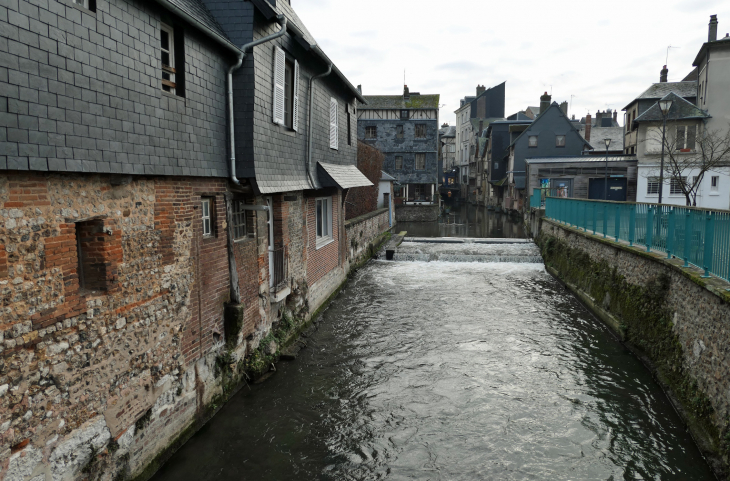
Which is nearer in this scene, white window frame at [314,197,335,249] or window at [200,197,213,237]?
window at [200,197,213,237]

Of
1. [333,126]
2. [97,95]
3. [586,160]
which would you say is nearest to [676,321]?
[97,95]

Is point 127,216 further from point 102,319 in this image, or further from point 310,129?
point 310,129

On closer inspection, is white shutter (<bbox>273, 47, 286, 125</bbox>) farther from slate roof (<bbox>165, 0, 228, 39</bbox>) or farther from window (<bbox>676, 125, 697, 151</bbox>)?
window (<bbox>676, 125, 697, 151</bbox>)

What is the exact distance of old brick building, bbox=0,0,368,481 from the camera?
4.32 m

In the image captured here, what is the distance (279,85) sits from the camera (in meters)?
9.55

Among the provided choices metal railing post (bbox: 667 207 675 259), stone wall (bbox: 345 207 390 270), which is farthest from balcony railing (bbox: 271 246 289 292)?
metal railing post (bbox: 667 207 675 259)

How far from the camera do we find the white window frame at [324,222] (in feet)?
47.2

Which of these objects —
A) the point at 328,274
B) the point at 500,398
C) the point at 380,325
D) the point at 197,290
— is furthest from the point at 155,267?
the point at 328,274

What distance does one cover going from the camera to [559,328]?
12289mm

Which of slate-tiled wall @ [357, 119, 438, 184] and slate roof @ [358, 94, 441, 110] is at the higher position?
slate roof @ [358, 94, 441, 110]

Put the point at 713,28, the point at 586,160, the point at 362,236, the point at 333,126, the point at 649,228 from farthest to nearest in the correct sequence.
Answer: the point at 586,160, the point at 713,28, the point at 362,236, the point at 333,126, the point at 649,228

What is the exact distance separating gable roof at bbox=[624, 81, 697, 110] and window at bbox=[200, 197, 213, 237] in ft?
118

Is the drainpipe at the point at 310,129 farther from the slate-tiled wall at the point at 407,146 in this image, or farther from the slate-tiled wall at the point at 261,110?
the slate-tiled wall at the point at 407,146

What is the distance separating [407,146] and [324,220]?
1266 inches
